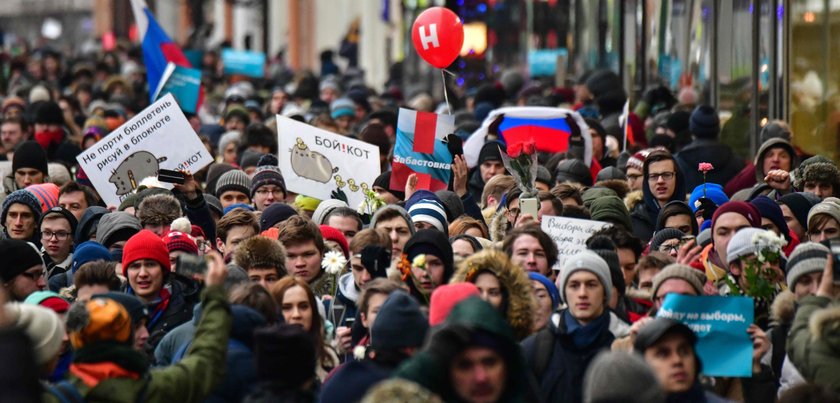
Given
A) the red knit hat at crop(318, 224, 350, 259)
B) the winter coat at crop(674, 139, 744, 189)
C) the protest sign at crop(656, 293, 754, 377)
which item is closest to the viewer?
the protest sign at crop(656, 293, 754, 377)

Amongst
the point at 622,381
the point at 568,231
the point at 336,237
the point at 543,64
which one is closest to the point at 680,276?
the point at 568,231

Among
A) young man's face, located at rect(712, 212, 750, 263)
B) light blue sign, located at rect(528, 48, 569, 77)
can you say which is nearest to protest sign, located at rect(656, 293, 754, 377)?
young man's face, located at rect(712, 212, 750, 263)

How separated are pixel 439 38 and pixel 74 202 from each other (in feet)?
12.7

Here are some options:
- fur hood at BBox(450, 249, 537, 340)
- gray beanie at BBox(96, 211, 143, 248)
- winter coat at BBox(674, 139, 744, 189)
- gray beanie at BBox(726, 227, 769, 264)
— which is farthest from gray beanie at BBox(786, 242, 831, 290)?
winter coat at BBox(674, 139, 744, 189)

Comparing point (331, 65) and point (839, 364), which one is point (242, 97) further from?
point (839, 364)

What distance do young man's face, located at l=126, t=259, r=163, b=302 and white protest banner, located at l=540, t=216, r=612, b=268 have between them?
222 centimetres

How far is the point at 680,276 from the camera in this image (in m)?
9.69

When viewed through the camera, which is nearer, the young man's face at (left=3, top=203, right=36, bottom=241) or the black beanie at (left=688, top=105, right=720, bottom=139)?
the young man's face at (left=3, top=203, right=36, bottom=241)

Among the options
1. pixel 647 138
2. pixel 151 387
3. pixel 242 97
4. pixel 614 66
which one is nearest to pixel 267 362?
pixel 151 387

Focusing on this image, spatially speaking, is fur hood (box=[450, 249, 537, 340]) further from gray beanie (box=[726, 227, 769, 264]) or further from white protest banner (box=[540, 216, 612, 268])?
white protest banner (box=[540, 216, 612, 268])

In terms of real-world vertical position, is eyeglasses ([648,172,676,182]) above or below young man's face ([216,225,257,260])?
above

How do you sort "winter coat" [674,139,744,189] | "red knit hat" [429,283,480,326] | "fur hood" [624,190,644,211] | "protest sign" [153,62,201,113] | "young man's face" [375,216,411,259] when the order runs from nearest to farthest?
"red knit hat" [429,283,480,326] → "young man's face" [375,216,411,259] → "fur hood" [624,190,644,211] → "winter coat" [674,139,744,189] → "protest sign" [153,62,201,113]

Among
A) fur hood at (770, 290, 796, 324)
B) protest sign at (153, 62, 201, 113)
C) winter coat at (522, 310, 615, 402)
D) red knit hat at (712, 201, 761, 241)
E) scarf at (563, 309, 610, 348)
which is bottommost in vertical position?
winter coat at (522, 310, 615, 402)

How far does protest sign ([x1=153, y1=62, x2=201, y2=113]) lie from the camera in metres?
21.0
